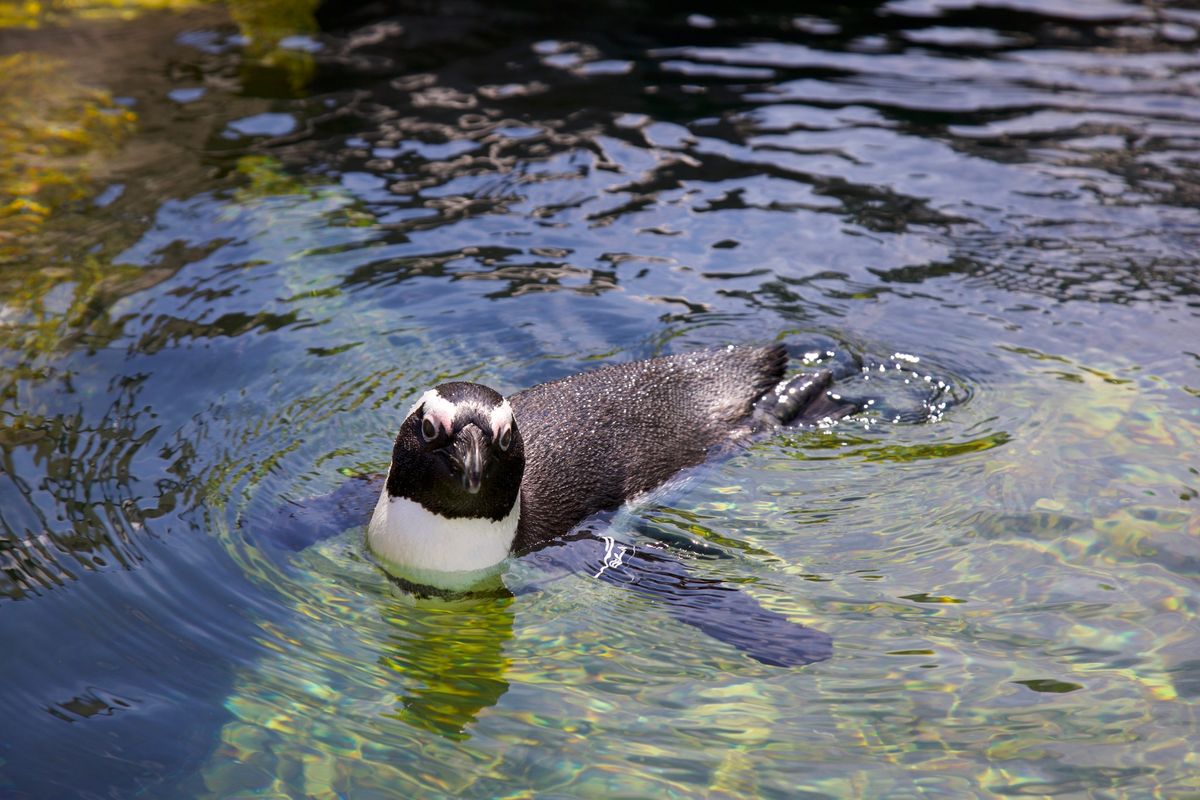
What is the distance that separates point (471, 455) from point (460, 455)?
50 millimetres

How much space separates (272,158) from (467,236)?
1.71 m

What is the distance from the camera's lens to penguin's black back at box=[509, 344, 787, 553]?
5168mm

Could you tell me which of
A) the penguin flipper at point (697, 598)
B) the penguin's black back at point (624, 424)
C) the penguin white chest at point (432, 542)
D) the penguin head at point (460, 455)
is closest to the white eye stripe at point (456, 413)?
the penguin head at point (460, 455)

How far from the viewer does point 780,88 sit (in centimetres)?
979

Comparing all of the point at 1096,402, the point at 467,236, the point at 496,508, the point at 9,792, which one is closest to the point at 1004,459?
the point at 1096,402

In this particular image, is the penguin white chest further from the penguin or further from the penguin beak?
the penguin beak

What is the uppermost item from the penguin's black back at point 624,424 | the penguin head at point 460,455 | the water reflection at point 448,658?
the penguin head at point 460,455

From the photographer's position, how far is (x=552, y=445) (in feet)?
17.3

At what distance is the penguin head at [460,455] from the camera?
14.6 feet

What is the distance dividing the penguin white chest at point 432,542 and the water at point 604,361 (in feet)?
0.40

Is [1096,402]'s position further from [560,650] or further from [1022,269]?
[560,650]

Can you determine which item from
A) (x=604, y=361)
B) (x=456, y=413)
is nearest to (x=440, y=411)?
(x=456, y=413)

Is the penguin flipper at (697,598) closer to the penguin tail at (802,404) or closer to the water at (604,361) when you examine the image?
the water at (604,361)

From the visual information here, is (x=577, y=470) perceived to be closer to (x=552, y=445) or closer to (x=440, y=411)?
(x=552, y=445)
